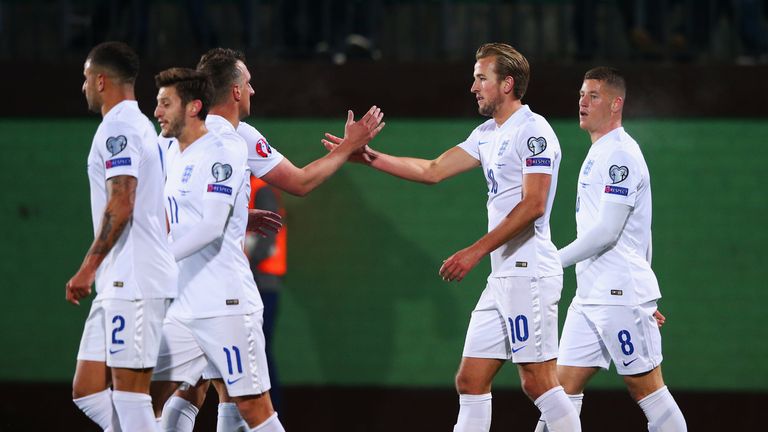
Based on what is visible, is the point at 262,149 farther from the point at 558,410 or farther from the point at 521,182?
the point at 558,410

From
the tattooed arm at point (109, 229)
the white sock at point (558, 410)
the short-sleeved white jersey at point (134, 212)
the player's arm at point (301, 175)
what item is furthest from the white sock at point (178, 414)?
the white sock at point (558, 410)

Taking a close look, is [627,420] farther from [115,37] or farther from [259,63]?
[115,37]

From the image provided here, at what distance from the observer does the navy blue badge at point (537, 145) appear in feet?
19.4

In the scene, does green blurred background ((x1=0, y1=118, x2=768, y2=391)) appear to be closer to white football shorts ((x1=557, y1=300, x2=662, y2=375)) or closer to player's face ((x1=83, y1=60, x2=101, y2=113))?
white football shorts ((x1=557, y1=300, x2=662, y2=375))

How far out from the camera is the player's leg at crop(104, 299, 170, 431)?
5178 mm

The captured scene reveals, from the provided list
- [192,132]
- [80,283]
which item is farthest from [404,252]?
[80,283]

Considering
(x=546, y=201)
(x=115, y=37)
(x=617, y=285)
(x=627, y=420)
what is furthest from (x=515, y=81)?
(x=115, y=37)

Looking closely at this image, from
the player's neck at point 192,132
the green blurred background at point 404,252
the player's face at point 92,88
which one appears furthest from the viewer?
the green blurred background at point 404,252

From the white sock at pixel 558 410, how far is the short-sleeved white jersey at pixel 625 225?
0.75 m

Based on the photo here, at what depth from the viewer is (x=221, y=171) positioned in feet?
17.5

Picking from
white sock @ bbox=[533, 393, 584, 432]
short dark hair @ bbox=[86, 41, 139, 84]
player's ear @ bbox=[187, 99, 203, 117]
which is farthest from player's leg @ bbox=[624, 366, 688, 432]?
short dark hair @ bbox=[86, 41, 139, 84]

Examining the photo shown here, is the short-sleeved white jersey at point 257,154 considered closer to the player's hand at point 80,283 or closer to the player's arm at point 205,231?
the player's arm at point 205,231

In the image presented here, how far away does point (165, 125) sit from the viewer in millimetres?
5500

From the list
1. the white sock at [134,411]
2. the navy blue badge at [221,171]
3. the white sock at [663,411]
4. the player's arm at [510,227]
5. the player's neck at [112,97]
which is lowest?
the white sock at [663,411]
